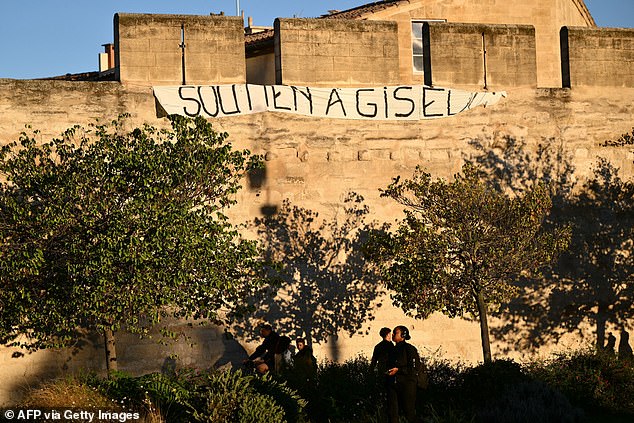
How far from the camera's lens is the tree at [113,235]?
1274cm

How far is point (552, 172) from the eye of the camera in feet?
55.6

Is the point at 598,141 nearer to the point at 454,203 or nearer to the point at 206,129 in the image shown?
the point at 454,203

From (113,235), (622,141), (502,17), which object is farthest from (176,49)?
(502,17)

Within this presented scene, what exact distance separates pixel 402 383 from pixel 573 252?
5.97 m

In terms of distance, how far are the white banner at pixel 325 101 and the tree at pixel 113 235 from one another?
6.60 ft

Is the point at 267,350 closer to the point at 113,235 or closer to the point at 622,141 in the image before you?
the point at 113,235

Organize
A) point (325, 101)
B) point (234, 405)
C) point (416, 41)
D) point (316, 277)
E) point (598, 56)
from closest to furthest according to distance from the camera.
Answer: point (234, 405) < point (316, 277) < point (325, 101) < point (598, 56) < point (416, 41)

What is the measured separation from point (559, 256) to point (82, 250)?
747cm

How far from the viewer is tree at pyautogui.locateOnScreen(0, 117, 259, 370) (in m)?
12.7

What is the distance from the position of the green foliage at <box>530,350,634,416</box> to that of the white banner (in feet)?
13.7

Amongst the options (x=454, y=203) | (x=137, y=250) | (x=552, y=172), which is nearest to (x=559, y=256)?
(x=552, y=172)

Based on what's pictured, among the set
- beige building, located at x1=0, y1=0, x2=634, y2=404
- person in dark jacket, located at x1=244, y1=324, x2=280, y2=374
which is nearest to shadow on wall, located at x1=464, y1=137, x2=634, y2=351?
beige building, located at x1=0, y1=0, x2=634, y2=404

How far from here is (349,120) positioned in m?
16.3

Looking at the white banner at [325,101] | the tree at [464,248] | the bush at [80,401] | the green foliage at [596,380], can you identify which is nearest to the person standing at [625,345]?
the green foliage at [596,380]
